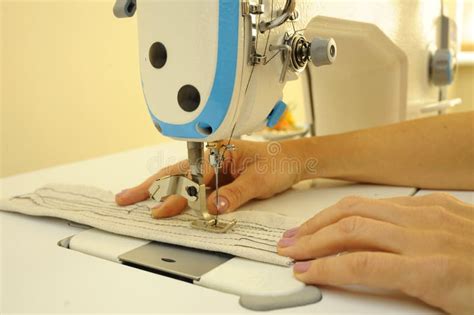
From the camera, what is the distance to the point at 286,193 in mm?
792

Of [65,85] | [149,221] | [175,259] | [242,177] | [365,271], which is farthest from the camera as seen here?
[65,85]

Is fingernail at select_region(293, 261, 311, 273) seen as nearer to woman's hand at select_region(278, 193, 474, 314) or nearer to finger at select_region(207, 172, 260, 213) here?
woman's hand at select_region(278, 193, 474, 314)

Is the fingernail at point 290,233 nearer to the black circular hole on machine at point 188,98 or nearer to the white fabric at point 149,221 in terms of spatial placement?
the white fabric at point 149,221

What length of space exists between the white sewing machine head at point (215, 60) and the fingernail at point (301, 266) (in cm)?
18

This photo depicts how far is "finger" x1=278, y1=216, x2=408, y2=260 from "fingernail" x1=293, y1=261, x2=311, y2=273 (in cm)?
2

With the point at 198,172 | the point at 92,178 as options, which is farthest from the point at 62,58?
the point at 198,172

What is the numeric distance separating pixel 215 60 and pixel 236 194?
0.24 metres

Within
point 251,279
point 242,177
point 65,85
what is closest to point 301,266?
point 251,279

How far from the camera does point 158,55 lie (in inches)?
21.6

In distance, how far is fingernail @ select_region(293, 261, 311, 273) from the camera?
1.49ft

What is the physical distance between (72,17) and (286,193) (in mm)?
1210

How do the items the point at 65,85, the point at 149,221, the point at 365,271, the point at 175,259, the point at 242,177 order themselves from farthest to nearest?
1. the point at 65,85
2. the point at 242,177
3. the point at 149,221
4. the point at 175,259
5. the point at 365,271

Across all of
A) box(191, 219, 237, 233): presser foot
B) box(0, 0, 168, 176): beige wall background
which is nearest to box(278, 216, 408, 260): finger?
box(191, 219, 237, 233): presser foot

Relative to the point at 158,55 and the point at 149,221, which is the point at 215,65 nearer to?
the point at 158,55
